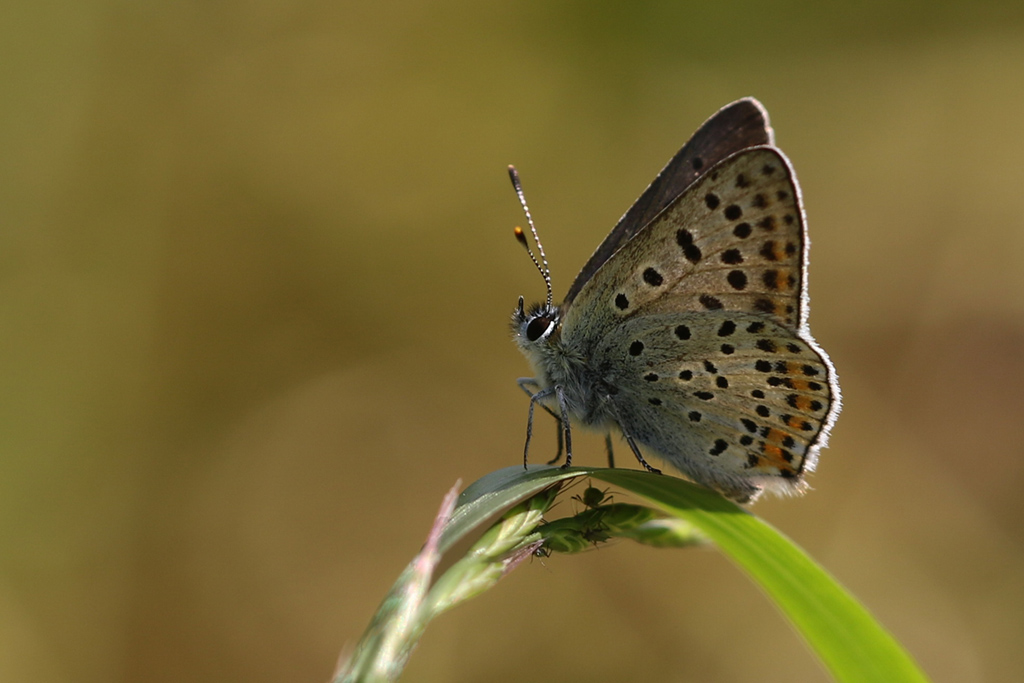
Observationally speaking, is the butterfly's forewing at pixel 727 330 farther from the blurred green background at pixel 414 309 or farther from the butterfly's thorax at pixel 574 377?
the blurred green background at pixel 414 309

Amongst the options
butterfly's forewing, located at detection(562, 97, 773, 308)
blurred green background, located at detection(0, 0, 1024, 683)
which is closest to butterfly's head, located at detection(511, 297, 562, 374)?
butterfly's forewing, located at detection(562, 97, 773, 308)

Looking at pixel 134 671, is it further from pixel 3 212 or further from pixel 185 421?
pixel 3 212

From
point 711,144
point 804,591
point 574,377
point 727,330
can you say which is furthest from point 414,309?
point 804,591

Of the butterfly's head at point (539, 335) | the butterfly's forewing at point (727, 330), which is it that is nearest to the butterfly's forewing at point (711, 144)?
the butterfly's forewing at point (727, 330)

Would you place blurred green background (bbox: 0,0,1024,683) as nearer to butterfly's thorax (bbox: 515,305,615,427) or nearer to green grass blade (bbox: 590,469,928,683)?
butterfly's thorax (bbox: 515,305,615,427)

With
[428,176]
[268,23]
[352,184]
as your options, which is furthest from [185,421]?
[268,23]

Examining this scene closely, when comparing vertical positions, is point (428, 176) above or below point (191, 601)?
above

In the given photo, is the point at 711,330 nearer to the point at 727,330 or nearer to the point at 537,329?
the point at 727,330
